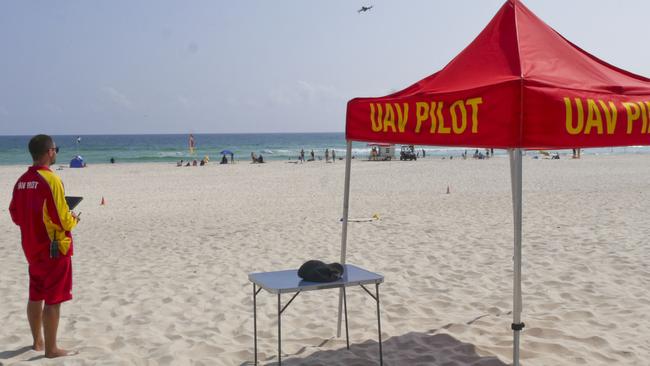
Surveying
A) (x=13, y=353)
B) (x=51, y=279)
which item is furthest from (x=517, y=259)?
(x=13, y=353)

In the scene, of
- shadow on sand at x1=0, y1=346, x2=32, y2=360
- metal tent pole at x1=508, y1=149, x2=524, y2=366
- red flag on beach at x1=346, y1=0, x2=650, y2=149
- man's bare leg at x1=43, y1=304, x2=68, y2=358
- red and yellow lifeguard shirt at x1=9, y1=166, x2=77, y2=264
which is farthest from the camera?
shadow on sand at x1=0, y1=346, x2=32, y2=360

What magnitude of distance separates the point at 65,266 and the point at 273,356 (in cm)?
160

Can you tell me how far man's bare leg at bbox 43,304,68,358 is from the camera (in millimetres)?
4137

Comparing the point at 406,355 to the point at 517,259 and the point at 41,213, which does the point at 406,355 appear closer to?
the point at 517,259

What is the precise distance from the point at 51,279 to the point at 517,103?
3194 mm

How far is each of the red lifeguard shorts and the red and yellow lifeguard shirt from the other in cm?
5

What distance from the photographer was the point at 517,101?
3.20m

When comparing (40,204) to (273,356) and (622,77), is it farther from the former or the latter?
(622,77)

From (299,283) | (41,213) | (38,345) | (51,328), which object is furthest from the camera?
(38,345)

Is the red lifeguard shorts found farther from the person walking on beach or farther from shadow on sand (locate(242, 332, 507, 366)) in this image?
shadow on sand (locate(242, 332, 507, 366))

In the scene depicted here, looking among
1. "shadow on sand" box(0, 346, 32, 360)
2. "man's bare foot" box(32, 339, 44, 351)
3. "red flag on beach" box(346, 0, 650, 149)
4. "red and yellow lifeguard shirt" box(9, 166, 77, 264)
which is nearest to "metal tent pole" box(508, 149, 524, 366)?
"red flag on beach" box(346, 0, 650, 149)

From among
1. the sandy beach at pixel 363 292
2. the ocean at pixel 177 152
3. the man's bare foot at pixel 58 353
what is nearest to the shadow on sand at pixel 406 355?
the sandy beach at pixel 363 292

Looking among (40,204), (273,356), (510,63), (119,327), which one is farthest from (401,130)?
(119,327)

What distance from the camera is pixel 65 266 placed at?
4129 mm
